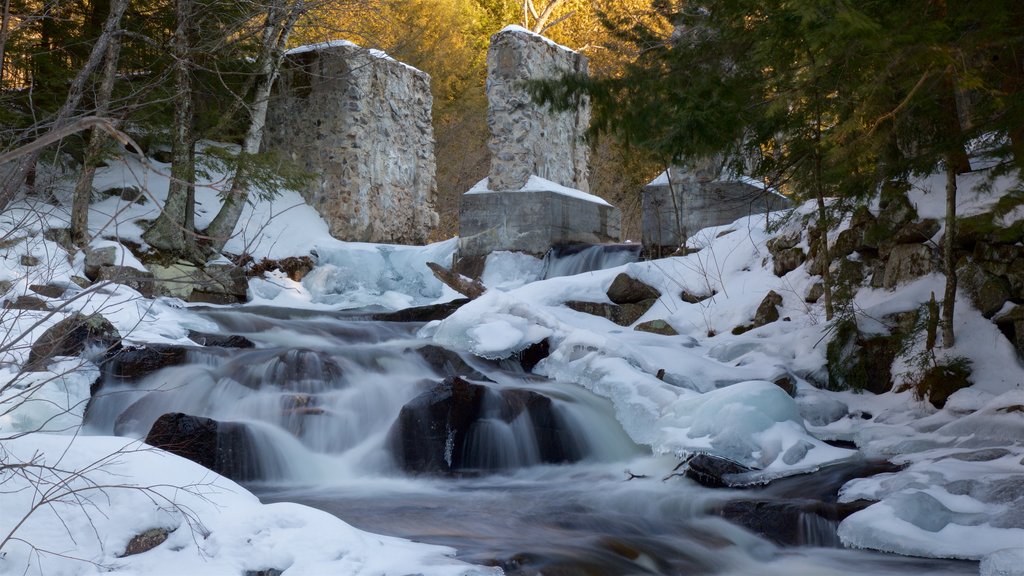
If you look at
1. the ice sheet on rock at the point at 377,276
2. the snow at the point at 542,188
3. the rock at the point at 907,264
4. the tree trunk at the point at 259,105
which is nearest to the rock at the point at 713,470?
the rock at the point at 907,264

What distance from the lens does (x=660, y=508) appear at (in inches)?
218

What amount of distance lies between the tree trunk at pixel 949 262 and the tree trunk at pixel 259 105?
8459 mm

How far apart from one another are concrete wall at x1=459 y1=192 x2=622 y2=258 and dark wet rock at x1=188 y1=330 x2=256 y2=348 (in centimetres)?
502

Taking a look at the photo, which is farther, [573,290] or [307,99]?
[307,99]

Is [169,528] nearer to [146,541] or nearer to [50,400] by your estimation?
[146,541]

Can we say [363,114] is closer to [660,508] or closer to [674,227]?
[674,227]

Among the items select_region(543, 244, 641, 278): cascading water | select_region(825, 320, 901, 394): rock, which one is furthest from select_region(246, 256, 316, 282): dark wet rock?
select_region(825, 320, 901, 394): rock

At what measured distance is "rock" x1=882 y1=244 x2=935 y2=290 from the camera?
285 inches

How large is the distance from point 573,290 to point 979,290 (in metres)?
4.73

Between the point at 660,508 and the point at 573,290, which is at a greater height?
the point at 573,290

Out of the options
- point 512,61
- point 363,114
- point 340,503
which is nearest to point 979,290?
point 340,503

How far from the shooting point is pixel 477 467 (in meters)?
6.52

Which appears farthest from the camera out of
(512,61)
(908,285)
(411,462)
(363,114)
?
(363,114)

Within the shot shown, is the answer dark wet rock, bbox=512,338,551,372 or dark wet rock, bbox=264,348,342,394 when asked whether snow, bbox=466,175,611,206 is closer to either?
dark wet rock, bbox=512,338,551,372
